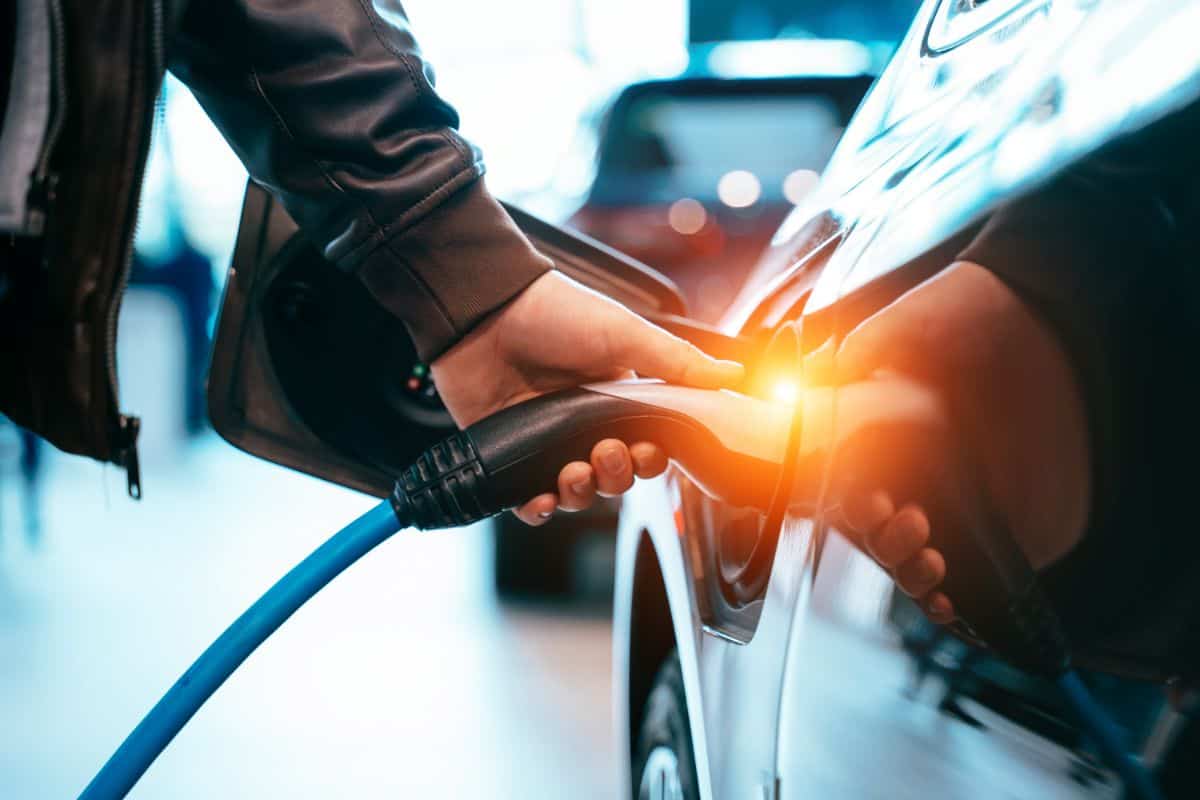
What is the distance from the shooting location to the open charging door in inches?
45.0

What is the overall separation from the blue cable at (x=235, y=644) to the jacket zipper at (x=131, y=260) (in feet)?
0.60

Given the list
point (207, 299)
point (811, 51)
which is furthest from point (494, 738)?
point (207, 299)

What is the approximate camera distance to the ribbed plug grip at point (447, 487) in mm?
900

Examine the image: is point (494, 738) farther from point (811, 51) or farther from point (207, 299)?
point (207, 299)

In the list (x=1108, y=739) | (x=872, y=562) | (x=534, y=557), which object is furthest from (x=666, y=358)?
(x=534, y=557)

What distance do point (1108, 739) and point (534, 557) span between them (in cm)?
299

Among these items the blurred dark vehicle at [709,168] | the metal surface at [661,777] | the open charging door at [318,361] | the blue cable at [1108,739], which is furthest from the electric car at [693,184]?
the blue cable at [1108,739]

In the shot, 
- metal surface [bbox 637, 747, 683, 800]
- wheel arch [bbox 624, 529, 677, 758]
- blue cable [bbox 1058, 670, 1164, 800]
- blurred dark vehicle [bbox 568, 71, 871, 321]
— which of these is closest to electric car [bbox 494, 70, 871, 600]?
blurred dark vehicle [bbox 568, 71, 871, 321]

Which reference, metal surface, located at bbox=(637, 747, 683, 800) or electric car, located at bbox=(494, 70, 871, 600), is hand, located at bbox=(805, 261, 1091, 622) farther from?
electric car, located at bbox=(494, 70, 871, 600)

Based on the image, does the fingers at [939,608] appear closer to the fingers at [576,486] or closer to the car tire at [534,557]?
the fingers at [576,486]

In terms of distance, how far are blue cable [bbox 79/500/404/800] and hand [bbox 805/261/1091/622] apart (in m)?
0.52

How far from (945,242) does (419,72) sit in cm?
57

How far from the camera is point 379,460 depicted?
3.83ft

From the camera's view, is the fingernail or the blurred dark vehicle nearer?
the fingernail
